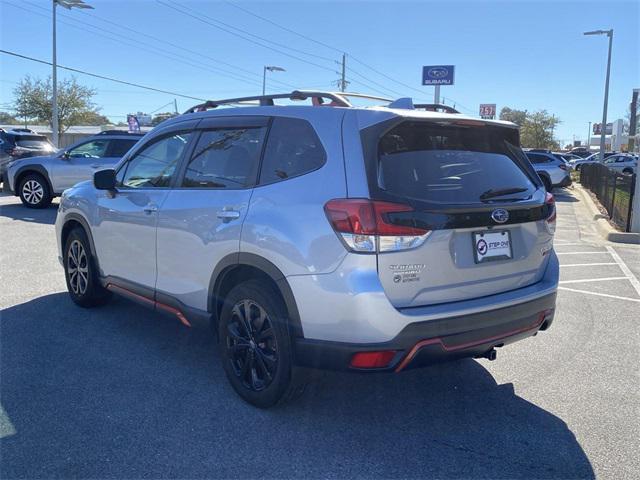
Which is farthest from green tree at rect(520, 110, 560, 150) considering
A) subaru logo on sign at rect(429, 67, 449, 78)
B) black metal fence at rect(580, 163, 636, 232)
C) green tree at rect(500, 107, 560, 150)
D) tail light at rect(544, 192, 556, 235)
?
tail light at rect(544, 192, 556, 235)

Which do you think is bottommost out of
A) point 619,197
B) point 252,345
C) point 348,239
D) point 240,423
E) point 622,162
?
point 240,423

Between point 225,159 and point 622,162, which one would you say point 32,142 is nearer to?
point 225,159

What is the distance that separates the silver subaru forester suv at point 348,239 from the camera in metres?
2.94

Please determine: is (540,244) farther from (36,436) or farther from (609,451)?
(36,436)

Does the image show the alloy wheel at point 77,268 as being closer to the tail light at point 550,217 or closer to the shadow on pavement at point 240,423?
the shadow on pavement at point 240,423

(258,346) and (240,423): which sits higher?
(258,346)

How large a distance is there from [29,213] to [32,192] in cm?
83

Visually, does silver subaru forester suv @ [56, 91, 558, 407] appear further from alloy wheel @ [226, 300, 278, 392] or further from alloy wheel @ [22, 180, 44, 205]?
alloy wheel @ [22, 180, 44, 205]

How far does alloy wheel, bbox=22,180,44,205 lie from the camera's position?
12898 mm

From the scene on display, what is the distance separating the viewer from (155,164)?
4.58 metres

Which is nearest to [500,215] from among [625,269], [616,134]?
[625,269]

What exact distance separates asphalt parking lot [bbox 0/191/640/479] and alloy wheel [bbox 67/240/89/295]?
0.99 feet

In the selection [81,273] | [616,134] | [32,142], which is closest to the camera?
[81,273]

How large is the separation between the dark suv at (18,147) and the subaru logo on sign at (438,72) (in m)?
18.7
